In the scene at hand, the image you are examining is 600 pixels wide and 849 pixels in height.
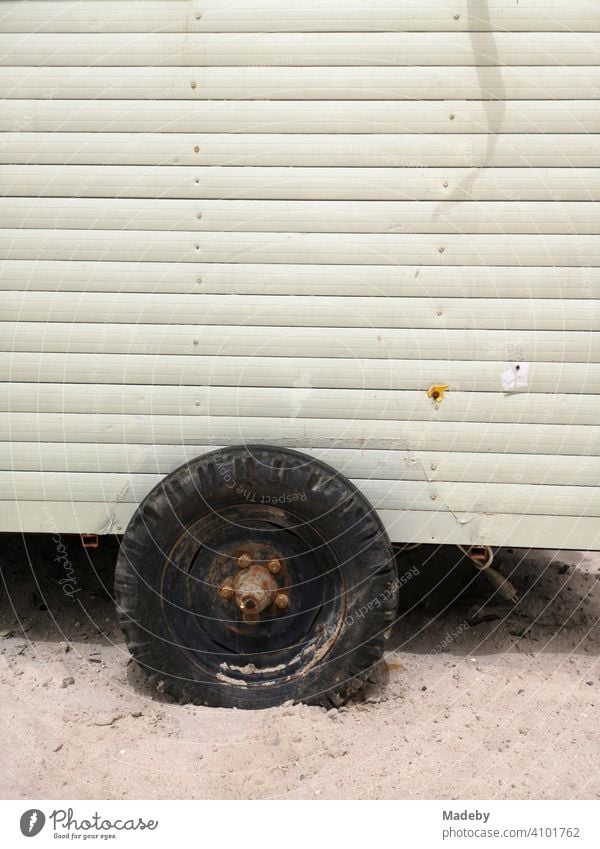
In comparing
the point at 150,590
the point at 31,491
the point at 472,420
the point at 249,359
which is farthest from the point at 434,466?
the point at 31,491

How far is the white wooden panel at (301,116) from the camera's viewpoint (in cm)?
421

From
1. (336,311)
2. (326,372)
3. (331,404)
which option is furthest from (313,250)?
(331,404)

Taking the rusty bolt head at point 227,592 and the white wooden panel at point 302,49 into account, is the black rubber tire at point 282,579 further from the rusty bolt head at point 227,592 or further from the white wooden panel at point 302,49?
the white wooden panel at point 302,49

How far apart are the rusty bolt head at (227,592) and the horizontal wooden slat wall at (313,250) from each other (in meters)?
0.63

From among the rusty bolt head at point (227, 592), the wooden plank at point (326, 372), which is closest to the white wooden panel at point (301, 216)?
the wooden plank at point (326, 372)

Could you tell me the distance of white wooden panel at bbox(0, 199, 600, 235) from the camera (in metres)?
4.28

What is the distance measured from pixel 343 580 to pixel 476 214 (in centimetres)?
192

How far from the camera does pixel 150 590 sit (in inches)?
172

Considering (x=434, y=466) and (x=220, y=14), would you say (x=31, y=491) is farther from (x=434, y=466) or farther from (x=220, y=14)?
(x=220, y=14)

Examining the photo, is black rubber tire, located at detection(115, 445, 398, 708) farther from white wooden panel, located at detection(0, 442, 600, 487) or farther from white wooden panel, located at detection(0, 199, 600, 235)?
white wooden panel, located at detection(0, 199, 600, 235)

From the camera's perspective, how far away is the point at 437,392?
14.4 feet

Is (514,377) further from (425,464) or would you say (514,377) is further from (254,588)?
(254,588)

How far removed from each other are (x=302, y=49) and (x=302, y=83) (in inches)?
6.2

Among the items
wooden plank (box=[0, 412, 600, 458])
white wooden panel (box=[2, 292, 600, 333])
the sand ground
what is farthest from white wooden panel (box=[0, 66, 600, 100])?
the sand ground
